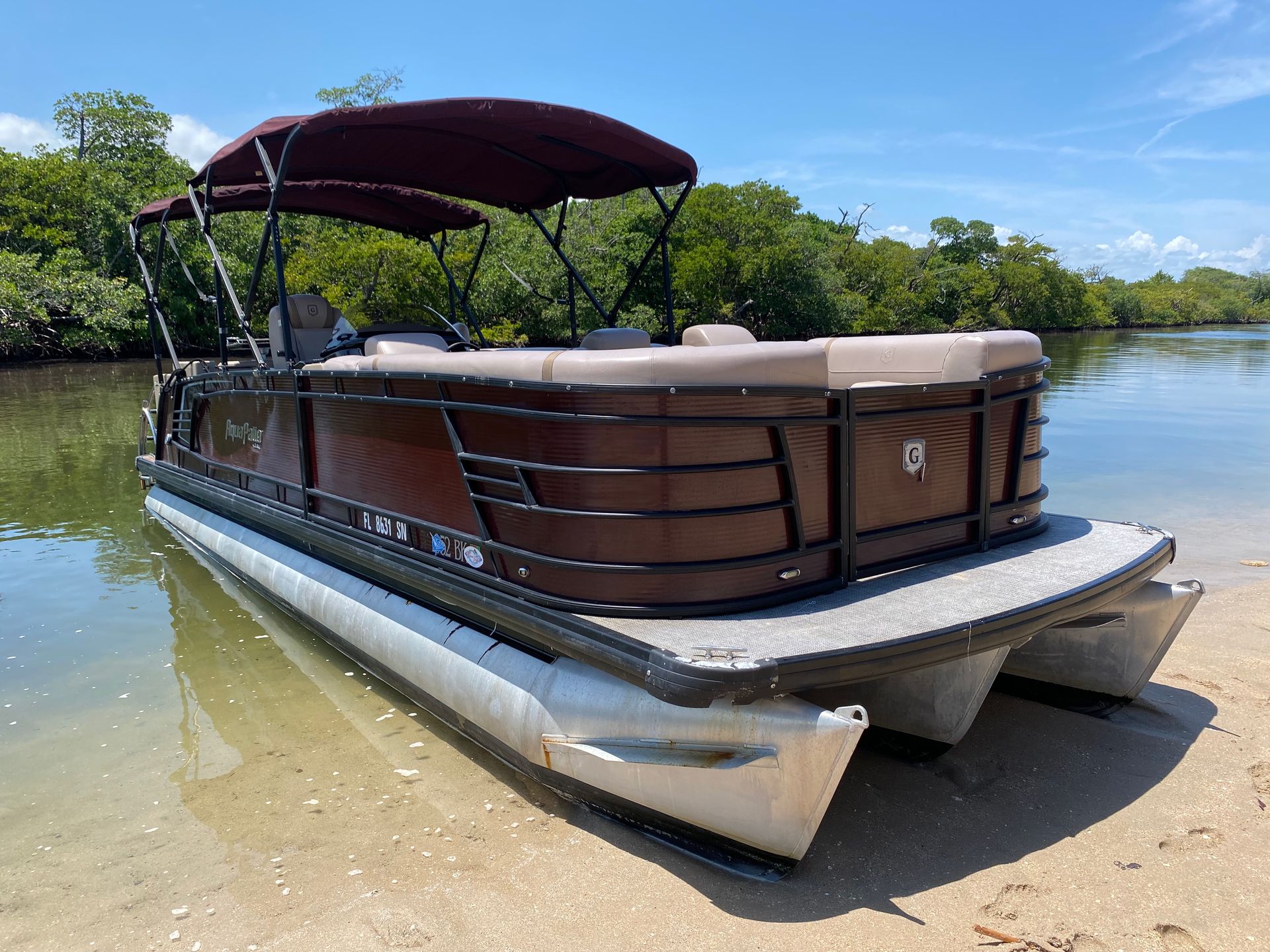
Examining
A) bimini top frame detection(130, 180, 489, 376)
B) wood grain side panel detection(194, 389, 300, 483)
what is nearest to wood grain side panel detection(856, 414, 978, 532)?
wood grain side panel detection(194, 389, 300, 483)

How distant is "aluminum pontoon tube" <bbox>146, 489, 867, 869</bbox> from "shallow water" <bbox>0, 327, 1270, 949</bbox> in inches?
10.8

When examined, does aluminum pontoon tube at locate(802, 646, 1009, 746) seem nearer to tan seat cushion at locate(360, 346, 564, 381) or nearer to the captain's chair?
tan seat cushion at locate(360, 346, 564, 381)

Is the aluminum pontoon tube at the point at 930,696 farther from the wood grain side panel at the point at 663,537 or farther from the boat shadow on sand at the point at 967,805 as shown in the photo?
the wood grain side panel at the point at 663,537

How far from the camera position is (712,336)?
4.05 meters

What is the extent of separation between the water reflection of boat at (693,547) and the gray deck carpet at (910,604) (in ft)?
0.05

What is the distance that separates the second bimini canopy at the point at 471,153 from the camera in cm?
437

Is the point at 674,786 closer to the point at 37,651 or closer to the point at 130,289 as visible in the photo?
the point at 37,651

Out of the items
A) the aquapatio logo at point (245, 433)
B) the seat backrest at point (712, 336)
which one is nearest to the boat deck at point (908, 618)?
the seat backrest at point (712, 336)

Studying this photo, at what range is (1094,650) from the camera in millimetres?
3967

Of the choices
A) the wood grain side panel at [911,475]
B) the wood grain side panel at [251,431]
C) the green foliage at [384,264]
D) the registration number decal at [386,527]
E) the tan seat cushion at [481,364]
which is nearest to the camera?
the tan seat cushion at [481,364]

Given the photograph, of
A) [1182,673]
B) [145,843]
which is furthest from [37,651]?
[1182,673]

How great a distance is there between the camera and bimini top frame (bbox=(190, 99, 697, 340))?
14.4ft

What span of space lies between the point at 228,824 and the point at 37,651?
283 centimetres

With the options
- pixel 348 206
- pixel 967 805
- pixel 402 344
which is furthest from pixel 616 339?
pixel 348 206
